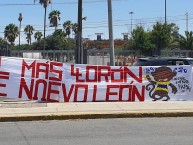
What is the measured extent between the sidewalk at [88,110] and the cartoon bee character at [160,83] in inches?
24.7

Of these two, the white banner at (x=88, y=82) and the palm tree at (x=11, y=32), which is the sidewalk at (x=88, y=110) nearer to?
the white banner at (x=88, y=82)

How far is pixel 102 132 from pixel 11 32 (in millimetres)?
102376

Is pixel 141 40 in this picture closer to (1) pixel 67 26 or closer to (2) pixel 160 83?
(2) pixel 160 83

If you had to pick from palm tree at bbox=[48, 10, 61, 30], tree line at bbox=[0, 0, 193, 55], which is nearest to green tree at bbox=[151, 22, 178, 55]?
→ tree line at bbox=[0, 0, 193, 55]

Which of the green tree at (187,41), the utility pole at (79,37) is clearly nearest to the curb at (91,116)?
the utility pole at (79,37)

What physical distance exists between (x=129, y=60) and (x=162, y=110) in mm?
22082

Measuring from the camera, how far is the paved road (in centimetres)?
826

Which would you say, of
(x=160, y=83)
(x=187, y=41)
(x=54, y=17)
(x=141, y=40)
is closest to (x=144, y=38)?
(x=141, y=40)

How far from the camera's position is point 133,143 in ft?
26.3

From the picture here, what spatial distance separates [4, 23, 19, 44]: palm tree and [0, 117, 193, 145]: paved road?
99863 millimetres

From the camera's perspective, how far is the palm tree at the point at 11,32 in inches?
4264

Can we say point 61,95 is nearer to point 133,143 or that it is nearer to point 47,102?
point 47,102

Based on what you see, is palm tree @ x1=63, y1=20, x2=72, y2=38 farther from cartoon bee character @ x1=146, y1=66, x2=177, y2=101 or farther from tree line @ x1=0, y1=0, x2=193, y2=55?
cartoon bee character @ x1=146, y1=66, x2=177, y2=101

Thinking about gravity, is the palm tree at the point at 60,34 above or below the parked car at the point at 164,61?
above
